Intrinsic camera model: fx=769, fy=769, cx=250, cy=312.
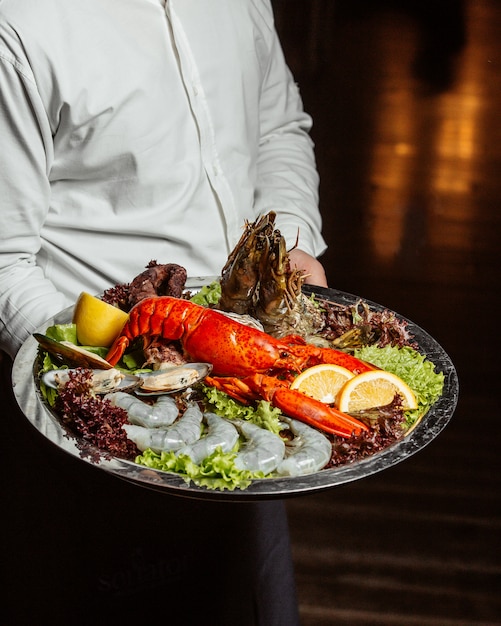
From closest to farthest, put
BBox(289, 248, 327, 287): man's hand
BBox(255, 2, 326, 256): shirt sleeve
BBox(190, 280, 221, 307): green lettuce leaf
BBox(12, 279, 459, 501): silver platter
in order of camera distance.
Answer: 1. BBox(12, 279, 459, 501): silver platter
2. BBox(190, 280, 221, 307): green lettuce leaf
3. BBox(289, 248, 327, 287): man's hand
4. BBox(255, 2, 326, 256): shirt sleeve

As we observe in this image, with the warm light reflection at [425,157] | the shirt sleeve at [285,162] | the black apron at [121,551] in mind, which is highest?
the shirt sleeve at [285,162]

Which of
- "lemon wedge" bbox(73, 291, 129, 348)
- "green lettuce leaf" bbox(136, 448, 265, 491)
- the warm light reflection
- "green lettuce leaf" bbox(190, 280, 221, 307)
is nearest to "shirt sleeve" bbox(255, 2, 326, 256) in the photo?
"green lettuce leaf" bbox(190, 280, 221, 307)

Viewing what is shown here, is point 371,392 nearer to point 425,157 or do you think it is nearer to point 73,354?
point 73,354

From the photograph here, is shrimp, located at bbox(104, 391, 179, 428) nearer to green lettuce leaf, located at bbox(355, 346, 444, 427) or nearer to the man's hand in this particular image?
green lettuce leaf, located at bbox(355, 346, 444, 427)

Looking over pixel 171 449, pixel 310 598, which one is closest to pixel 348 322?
pixel 171 449

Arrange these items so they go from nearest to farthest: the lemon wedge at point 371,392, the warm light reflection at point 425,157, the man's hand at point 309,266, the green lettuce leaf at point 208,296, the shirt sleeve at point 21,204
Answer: the lemon wedge at point 371,392, the shirt sleeve at point 21,204, the green lettuce leaf at point 208,296, the man's hand at point 309,266, the warm light reflection at point 425,157

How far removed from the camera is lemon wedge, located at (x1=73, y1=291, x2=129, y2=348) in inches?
65.9

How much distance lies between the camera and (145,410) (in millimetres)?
1446

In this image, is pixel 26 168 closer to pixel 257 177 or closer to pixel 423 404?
pixel 257 177

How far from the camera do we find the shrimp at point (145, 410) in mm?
1438

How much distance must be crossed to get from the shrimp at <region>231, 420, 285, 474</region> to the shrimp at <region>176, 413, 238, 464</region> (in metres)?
0.03

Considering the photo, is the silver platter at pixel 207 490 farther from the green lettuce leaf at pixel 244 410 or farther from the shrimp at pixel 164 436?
the green lettuce leaf at pixel 244 410

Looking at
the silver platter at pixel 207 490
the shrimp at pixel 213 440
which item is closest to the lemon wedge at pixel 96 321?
the silver platter at pixel 207 490

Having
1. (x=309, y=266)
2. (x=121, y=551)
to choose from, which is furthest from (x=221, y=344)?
(x=121, y=551)
